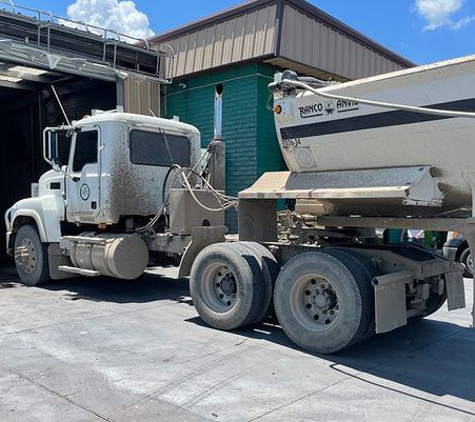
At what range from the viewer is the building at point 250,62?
11.6 metres

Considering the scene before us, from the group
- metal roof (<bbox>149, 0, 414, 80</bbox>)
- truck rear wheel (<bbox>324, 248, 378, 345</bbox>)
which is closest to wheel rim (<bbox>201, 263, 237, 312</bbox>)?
truck rear wheel (<bbox>324, 248, 378, 345</bbox>)

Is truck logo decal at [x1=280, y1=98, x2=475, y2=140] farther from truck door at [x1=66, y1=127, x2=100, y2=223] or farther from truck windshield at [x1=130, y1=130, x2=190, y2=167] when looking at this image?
truck door at [x1=66, y1=127, x2=100, y2=223]

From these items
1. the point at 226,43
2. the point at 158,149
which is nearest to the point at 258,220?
Answer: the point at 158,149

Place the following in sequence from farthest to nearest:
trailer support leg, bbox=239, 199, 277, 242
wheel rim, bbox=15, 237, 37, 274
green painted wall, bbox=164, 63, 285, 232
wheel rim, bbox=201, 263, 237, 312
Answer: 1. green painted wall, bbox=164, 63, 285, 232
2. wheel rim, bbox=15, 237, 37, 274
3. trailer support leg, bbox=239, 199, 277, 242
4. wheel rim, bbox=201, 263, 237, 312

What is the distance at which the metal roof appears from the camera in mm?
11445

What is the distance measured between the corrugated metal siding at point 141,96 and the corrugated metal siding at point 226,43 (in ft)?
2.07

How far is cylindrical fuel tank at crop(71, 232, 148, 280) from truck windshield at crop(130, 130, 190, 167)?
132 centimetres

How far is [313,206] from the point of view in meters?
6.44

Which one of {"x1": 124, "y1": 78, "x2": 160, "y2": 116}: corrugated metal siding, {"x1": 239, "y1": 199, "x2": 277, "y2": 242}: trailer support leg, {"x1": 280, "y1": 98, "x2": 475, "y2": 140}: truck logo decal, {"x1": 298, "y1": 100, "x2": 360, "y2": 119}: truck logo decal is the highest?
{"x1": 124, "y1": 78, "x2": 160, "y2": 116}: corrugated metal siding

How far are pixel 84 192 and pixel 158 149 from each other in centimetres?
141

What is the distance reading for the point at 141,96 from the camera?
13.1 metres

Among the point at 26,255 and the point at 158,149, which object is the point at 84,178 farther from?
the point at 26,255

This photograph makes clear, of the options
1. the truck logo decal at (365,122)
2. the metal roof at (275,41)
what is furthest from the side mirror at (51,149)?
the metal roof at (275,41)

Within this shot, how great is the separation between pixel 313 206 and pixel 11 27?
7.51 meters
